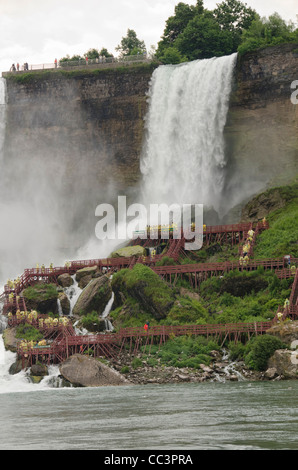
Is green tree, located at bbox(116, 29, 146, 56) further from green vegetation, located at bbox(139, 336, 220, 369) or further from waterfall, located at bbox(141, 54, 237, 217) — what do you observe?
green vegetation, located at bbox(139, 336, 220, 369)

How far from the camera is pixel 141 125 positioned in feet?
297

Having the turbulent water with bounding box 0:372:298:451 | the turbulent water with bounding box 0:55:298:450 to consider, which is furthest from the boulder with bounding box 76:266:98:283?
the turbulent water with bounding box 0:372:298:451

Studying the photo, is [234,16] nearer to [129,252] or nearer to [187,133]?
[187,133]

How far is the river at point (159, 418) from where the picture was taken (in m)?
26.9

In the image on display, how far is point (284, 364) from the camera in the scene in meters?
45.2

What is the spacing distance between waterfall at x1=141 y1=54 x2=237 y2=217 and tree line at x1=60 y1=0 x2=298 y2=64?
17.5ft

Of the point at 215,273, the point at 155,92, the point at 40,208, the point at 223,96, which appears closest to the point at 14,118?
the point at 40,208

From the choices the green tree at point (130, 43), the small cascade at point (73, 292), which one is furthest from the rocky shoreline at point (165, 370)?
the green tree at point (130, 43)

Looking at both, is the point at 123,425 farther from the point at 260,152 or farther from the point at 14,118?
the point at 14,118

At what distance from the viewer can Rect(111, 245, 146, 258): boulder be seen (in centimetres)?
7011

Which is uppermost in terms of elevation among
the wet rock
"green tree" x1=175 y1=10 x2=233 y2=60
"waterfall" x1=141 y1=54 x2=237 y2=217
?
"green tree" x1=175 y1=10 x2=233 y2=60

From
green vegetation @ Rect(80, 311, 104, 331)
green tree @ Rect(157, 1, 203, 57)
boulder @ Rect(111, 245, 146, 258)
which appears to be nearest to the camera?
green vegetation @ Rect(80, 311, 104, 331)

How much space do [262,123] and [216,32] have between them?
2349 centimetres
